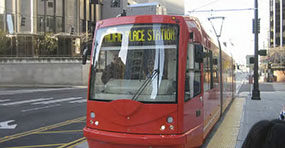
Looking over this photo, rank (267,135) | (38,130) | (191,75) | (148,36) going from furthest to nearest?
1. (38,130)
2. (191,75)
3. (148,36)
4. (267,135)

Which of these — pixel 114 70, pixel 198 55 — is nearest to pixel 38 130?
pixel 114 70

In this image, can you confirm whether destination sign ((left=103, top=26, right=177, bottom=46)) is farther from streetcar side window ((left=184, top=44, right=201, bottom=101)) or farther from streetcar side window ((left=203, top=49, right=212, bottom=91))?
streetcar side window ((left=203, top=49, right=212, bottom=91))

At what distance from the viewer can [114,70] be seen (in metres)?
5.86

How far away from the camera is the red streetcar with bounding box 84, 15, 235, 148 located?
537 centimetres

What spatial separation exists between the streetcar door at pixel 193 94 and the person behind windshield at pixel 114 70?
1.27m

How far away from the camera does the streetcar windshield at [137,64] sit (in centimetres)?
552

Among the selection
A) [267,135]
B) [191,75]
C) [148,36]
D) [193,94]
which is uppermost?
[148,36]

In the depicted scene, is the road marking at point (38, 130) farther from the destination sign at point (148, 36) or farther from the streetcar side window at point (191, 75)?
the streetcar side window at point (191, 75)

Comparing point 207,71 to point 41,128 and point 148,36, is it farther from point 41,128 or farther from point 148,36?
point 41,128

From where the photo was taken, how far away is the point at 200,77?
6.53 metres

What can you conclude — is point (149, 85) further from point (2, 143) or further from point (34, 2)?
point (34, 2)

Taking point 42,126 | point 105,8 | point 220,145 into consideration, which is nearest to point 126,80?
point 220,145

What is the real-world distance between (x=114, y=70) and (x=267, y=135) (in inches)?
175

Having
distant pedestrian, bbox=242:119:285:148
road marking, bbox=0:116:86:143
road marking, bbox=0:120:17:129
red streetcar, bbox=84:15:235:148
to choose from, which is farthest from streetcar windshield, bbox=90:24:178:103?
road marking, bbox=0:120:17:129
